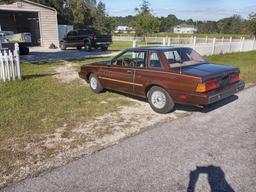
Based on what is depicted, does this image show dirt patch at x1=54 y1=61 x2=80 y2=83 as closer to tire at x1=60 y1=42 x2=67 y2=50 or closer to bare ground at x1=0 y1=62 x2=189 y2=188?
bare ground at x1=0 y1=62 x2=189 y2=188

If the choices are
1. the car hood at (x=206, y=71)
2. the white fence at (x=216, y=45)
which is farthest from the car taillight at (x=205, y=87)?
the white fence at (x=216, y=45)

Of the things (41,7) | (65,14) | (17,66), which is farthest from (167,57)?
(65,14)

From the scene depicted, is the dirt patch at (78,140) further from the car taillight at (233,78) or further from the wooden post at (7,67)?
the wooden post at (7,67)

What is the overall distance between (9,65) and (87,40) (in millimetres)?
12535

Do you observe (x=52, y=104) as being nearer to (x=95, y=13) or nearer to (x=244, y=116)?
(x=244, y=116)

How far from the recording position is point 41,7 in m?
22.7

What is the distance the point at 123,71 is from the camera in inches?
262

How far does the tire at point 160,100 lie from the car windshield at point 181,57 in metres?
0.65

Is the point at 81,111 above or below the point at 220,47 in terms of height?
below

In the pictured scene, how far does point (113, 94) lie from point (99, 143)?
341cm

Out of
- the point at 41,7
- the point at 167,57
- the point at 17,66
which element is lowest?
the point at 17,66

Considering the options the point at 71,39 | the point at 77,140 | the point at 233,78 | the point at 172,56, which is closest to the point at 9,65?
the point at 77,140

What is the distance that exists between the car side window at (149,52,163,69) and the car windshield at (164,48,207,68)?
0.19 m

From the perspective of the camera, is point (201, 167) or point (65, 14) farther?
point (65, 14)
